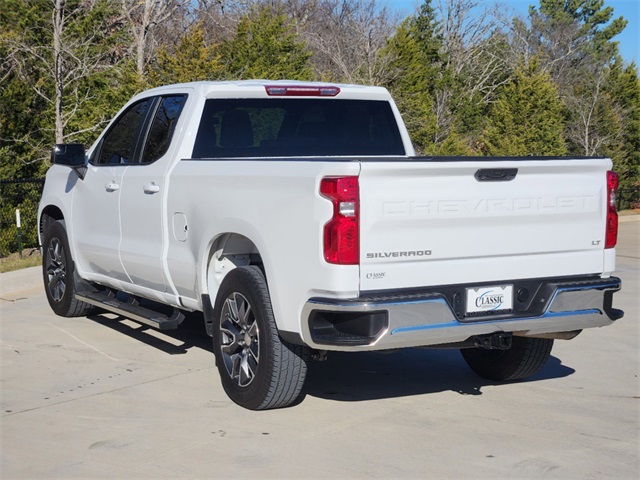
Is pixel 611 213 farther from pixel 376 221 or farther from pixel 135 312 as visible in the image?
pixel 135 312

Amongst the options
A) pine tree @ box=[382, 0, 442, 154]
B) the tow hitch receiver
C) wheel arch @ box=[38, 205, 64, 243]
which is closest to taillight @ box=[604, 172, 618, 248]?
the tow hitch receiver

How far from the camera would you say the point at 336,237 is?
5312 millimetres

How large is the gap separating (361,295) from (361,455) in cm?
85

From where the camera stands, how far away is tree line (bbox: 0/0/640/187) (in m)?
19.6

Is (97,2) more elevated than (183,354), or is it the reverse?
(97,2)

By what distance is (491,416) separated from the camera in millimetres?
6098

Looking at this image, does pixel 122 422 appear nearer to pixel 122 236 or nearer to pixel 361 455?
pixel 361 455

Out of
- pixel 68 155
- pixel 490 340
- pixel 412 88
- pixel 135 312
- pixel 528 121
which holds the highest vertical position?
pixel 412 88

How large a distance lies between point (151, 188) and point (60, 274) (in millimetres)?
2512

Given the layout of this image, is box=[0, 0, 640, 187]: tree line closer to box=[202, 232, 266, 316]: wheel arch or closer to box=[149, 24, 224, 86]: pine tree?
box=[149, 24, 224, 86]: pine tree

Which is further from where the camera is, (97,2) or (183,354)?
(97,2)

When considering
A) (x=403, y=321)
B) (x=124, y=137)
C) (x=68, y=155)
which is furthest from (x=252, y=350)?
(x=68, y=155)

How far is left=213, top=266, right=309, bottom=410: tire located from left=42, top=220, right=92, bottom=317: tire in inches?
119

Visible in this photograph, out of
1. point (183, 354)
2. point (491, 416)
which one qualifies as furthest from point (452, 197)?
point (183, 354)
